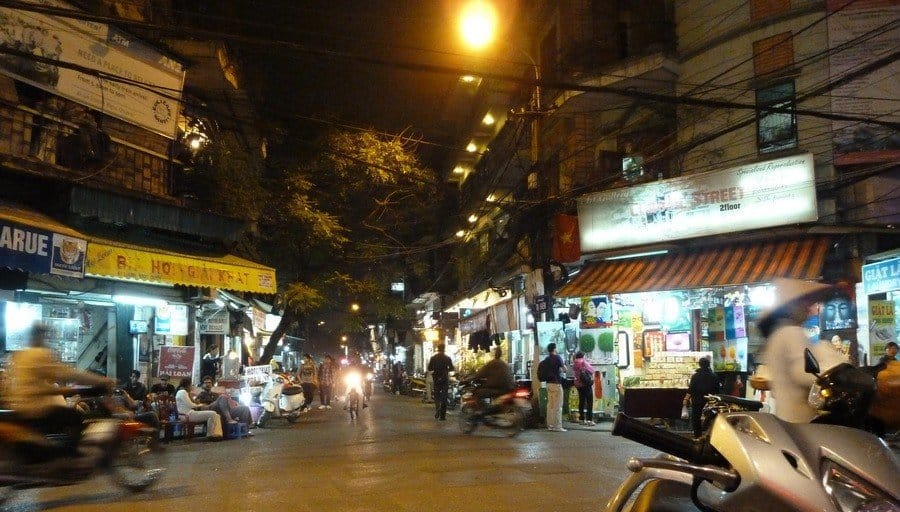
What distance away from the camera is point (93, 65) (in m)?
15.2

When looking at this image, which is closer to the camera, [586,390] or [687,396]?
[687,396]

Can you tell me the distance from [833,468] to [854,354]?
13.3m

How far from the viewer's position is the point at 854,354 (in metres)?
14.1

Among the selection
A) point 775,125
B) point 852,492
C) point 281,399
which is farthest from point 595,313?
point 852,492

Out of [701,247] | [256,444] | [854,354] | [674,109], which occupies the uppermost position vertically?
[674,109]

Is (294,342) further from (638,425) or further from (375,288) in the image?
(638,425)

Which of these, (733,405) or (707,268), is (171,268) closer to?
(707,268)

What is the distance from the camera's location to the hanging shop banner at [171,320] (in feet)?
59.4

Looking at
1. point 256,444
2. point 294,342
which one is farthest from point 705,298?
point 294,342

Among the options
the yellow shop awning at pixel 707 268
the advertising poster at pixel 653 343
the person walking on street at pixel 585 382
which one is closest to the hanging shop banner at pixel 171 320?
the yellow shop awning at pixel 707 268

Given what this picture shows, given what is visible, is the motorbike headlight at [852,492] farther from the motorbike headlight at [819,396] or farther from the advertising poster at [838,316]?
the advertising poster at [838,316]

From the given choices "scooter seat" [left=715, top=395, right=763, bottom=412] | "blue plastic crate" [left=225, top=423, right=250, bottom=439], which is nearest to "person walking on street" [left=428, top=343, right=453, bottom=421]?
"blue plastic crate" [left=225, top=423, right=250, bottom=439]

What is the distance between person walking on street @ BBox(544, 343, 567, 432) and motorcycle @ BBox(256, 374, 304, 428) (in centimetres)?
755

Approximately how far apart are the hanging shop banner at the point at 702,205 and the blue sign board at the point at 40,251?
12.1 meters
